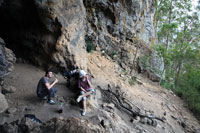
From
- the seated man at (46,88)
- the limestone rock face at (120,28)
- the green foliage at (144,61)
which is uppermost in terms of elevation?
the limestone rock face at (120,28)

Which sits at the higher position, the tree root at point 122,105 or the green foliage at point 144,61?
the green foliage at point 144,61

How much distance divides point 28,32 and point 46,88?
3.36 meters

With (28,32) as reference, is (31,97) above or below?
below

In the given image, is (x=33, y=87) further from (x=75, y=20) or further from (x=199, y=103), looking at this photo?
(x=199, y=103)

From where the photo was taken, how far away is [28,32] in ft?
20.8

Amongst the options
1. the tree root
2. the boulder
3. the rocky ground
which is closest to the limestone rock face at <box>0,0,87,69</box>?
the rocky ground

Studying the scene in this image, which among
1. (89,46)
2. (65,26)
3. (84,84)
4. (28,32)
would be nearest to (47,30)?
(65,26)

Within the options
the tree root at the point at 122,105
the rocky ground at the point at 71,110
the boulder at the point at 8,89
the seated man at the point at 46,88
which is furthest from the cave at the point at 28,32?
the tree root at the point at 122,105

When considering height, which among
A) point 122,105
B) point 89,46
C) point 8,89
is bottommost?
point 122,105

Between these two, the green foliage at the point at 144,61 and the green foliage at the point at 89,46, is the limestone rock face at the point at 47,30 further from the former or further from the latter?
the green foliage at the point at 144,61

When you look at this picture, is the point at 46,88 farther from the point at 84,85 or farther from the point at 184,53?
the point at 184,53

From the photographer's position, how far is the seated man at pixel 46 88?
13.6 ft

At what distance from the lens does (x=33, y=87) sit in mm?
5055

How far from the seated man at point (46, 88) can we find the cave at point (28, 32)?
2.07 m
